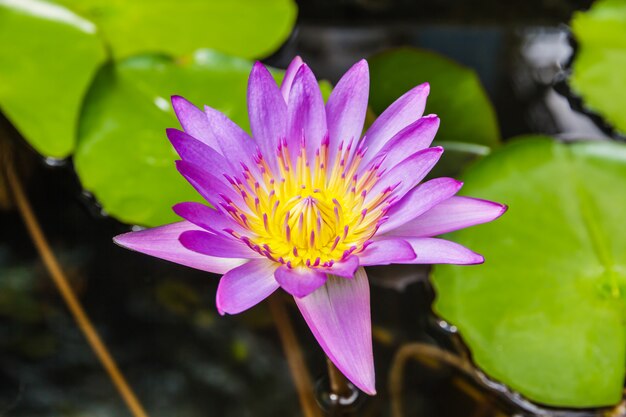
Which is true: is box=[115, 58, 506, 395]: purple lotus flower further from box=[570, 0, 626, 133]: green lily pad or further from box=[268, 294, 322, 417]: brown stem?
box=[570, 0, 626, 133]: green lily pad

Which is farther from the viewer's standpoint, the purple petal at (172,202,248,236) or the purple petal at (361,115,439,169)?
the purple petal at (361,115,439,169)

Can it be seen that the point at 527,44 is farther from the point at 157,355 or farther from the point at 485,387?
the point at 157,355

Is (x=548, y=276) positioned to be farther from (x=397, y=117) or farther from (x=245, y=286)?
(x=245, y=286)

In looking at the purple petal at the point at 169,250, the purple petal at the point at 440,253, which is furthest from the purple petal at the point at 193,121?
the purple petal at the point at 440,253

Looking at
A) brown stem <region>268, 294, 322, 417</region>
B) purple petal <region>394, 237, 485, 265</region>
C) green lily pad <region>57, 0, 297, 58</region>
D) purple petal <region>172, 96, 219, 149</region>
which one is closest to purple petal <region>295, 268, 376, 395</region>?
purple petal <region>394, 237, 485, 265</region>

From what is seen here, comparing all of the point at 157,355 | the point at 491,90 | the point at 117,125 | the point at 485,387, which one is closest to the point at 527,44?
the point at 491,90

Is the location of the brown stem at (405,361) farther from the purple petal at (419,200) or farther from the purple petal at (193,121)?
the purple petal at (193,121)
